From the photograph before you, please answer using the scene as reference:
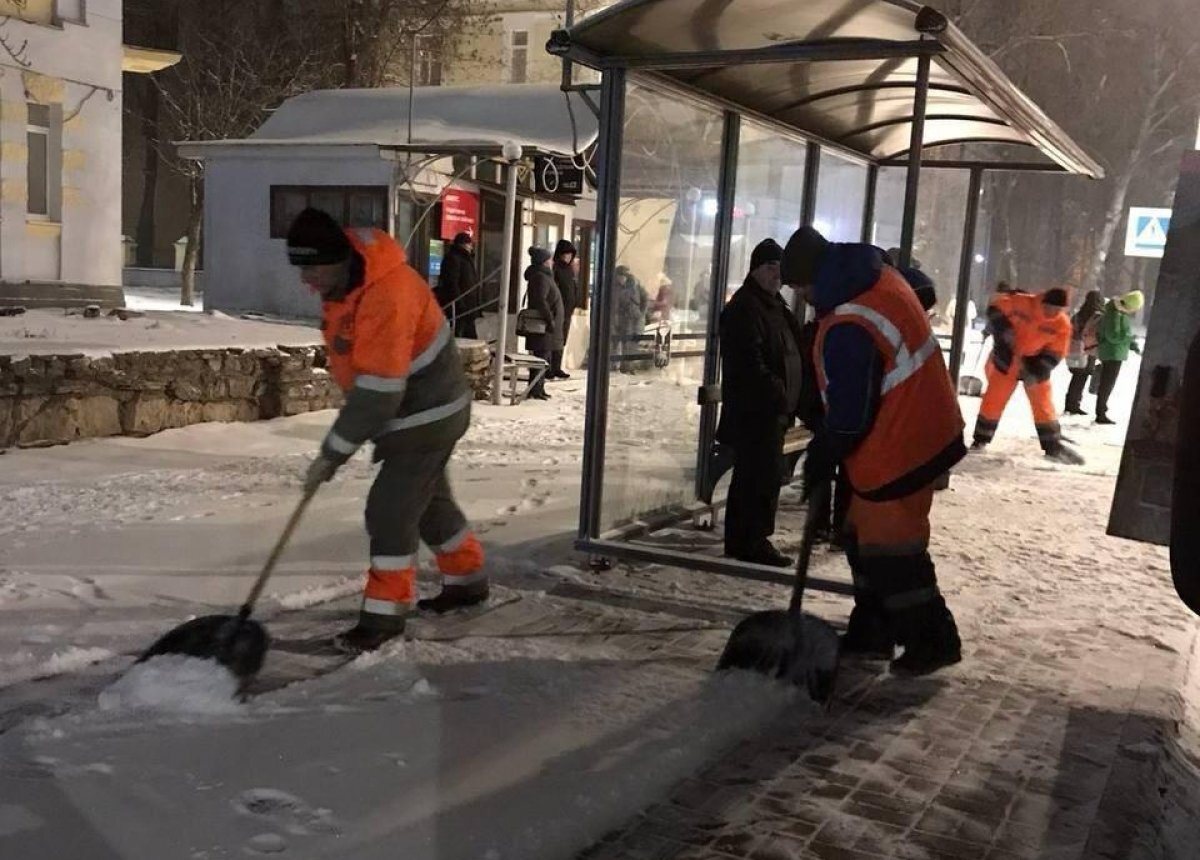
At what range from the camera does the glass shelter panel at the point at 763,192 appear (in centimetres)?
684

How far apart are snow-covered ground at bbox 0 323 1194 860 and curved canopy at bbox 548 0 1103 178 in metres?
1.73

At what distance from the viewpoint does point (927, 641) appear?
14.5 feet

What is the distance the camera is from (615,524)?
19.3 ft

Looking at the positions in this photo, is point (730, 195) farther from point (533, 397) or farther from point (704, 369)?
point (533, 397)

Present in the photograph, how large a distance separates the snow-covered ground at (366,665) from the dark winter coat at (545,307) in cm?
472

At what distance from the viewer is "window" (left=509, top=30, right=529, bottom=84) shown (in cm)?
2997

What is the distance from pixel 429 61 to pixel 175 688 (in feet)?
83.1

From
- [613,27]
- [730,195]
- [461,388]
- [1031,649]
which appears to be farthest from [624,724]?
[730,195]

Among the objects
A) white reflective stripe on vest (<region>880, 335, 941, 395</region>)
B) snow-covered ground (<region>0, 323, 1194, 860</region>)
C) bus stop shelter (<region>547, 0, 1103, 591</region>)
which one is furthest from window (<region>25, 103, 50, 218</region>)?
white reflective stripe on vest (<region>880, 335, 941, 395</region>)

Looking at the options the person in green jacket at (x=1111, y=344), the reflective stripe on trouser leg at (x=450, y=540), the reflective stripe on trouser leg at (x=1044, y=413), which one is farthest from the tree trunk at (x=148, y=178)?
the reflective stripe on trouser leg at (x=450, y=540)

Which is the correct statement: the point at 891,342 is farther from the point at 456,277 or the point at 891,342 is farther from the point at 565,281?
the point at 565,281

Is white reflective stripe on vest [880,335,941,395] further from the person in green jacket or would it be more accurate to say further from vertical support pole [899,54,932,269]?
the person in green jacket

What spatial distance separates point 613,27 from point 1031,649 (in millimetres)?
3363

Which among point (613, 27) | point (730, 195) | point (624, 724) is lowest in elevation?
point (624, 724)
